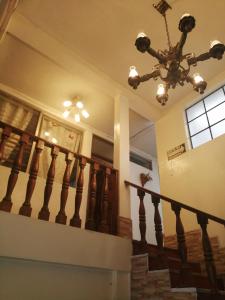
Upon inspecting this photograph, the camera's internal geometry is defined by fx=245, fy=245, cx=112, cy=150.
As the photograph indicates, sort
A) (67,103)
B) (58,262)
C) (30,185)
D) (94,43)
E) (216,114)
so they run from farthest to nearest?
(67,103) → (216,114) → (94,43) → (30,185) → (58,262)

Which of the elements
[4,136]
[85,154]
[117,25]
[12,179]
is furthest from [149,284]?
[117,25]

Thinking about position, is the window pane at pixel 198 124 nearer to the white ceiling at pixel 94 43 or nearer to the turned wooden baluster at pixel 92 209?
the white ceiling at pixel 94 43

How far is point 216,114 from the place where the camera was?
4383 millimetres

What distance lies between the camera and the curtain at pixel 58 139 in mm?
4395

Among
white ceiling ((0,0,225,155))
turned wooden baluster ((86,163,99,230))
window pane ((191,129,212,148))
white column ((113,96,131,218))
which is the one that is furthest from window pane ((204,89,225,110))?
turned wooden baluster ((86,163,99,230))

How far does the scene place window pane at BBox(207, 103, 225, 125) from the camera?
169 inches

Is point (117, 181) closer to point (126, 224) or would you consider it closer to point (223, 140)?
point (126, 224)

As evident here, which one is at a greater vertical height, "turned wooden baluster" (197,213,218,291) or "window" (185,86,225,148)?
"window" (185,86,225,148)

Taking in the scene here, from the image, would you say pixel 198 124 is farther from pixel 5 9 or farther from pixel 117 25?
pixel 5 9

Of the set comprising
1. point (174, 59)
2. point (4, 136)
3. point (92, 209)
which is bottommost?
point (92, 209)

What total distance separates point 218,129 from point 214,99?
676mm

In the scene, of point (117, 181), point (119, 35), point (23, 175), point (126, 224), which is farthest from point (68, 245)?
point (119, 35)

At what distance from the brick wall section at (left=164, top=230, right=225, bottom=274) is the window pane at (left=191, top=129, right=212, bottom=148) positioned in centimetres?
158

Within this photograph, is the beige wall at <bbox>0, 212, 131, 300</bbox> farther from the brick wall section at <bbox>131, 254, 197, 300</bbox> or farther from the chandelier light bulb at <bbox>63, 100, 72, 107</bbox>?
the chandelier light bulb at <bbox>63, 100, 72, 107</bbox>
